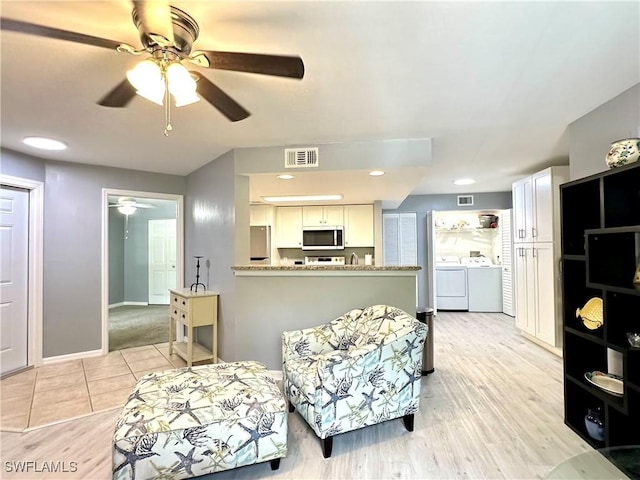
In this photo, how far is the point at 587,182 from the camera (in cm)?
205

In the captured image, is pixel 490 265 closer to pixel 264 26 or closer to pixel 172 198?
pixel 172 198

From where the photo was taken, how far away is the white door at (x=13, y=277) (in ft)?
10.5

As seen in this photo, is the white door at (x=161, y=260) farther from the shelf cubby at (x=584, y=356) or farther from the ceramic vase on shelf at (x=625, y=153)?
the ceramic vase on shelf at (x=625, y=153)

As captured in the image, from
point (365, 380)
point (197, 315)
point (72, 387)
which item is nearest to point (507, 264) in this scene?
point (365, 380)

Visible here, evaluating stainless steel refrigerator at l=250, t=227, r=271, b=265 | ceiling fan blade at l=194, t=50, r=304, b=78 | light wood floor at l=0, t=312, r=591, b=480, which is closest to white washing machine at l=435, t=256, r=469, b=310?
light wood floor at l=0, t=312, r=591, b=480

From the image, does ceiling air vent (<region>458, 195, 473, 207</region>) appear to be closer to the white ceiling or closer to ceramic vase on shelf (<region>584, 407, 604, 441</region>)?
the white ceiling

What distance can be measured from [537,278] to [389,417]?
2980mm

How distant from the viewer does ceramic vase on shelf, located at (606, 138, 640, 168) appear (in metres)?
1.74

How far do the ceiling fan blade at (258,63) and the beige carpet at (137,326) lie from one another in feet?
13.3

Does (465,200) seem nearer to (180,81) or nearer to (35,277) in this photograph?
(180,81)

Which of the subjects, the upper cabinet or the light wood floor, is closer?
the light wood floor

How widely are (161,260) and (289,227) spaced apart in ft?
11.3

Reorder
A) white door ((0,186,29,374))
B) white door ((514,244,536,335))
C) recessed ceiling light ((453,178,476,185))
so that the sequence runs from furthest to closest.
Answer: recessed ceiling light ((453,178,476,185)), white door ((514,244,536,335)), white door ((0,186,29,374))

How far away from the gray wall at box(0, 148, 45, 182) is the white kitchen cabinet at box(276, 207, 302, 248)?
3171 millimetres
